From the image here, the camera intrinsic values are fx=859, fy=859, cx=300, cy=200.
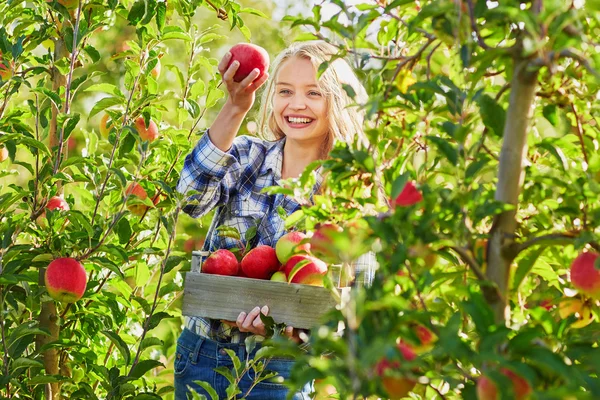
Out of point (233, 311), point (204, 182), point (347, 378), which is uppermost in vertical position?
point (347, 378)

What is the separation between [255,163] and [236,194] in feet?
0.41

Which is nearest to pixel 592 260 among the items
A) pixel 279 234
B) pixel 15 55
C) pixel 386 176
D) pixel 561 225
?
pixel 561 225

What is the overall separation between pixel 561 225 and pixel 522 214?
4.1 inches

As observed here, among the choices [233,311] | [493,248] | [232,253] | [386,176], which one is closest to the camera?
[493,248]

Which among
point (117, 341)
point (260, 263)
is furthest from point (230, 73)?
point (117, 341)

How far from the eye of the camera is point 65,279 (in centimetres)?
230

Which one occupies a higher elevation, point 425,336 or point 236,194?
point 425,336

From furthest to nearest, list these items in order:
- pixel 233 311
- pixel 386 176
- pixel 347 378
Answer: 1. pixel 233 311
2. pixel 386 176
3. pixel 347 378

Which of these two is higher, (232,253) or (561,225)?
(561,225)

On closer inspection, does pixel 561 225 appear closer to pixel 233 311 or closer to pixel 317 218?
pixel 317 218

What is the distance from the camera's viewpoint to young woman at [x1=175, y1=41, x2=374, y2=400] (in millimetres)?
2457

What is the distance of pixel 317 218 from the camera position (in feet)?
5.19

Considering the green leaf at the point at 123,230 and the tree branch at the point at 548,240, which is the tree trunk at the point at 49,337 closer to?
the green leaf at the point at 123,230

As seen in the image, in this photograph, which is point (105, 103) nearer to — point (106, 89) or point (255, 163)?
point (106, 89)
